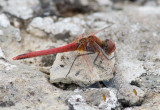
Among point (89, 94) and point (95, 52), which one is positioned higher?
→ point (95, 52)

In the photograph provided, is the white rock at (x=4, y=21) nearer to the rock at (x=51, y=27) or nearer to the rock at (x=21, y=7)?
the rock at (x=21, y=7)

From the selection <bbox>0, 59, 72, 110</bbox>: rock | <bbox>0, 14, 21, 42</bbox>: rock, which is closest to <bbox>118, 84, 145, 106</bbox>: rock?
<bbox>0, 59, 72, 110</bbox>: rock

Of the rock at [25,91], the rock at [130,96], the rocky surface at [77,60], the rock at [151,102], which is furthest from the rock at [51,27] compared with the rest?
the rock at [151,102]

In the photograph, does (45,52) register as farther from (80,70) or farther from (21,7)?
(21,7)

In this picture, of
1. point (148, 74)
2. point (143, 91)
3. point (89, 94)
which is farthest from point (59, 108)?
point (148, 74)

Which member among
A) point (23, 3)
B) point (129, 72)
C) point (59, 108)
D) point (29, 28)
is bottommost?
point (59, 108)

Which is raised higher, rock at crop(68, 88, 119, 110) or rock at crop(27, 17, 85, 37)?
rock at crop(27, 17, 85, 37)

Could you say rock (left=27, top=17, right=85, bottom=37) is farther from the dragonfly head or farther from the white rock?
the dragonfly head

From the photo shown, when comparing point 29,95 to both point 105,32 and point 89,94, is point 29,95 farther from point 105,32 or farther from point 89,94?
point 105,32
